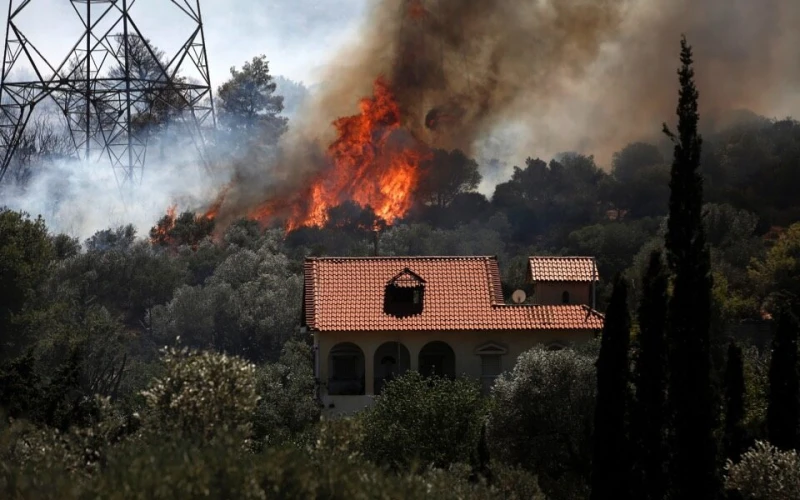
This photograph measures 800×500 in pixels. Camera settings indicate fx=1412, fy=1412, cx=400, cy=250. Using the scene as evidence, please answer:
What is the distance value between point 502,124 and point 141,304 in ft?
119

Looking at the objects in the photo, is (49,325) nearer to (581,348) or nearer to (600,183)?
(581,348)

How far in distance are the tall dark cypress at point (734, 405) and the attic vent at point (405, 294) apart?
56.2 ft

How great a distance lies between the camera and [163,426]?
29750 mm

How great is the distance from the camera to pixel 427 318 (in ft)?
180

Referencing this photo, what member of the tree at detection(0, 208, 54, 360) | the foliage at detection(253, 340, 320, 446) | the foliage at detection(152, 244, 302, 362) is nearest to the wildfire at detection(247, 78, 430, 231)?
the foliage at detection(152, 244, 302, 362)

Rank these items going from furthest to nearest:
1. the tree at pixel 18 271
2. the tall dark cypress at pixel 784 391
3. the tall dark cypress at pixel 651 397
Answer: the tree at pixel 18 271, the tall dark cypress at pixel 784 391, the tall dark cypress at pixel 651 397

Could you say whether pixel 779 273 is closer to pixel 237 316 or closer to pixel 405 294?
pixel 405 294

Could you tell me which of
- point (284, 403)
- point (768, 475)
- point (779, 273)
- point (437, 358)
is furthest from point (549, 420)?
point (779, 273)

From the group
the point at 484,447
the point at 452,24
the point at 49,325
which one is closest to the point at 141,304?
the point at 49,325

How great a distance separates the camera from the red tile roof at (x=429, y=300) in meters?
54.2

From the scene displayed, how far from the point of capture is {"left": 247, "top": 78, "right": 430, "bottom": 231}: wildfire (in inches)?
3792

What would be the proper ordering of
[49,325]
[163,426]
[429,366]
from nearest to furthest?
[163,426] → [429,366] → [49,325]

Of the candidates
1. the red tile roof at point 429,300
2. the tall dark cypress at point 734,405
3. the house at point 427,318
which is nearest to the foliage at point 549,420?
the tall dark cypress at point 734,405

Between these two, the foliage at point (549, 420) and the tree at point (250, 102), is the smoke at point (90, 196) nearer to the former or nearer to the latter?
the tree at point (250, 102)
